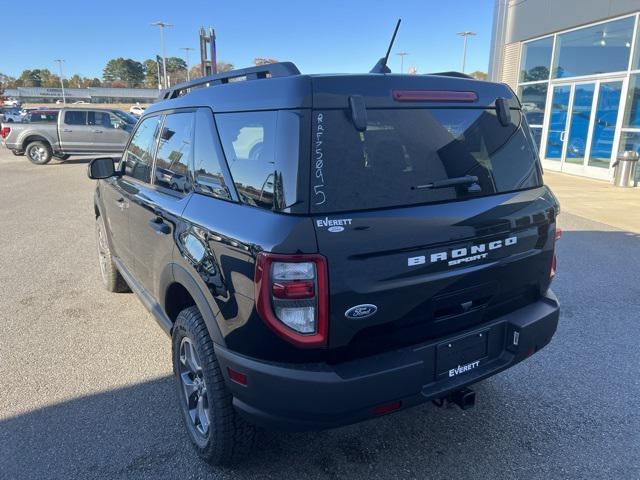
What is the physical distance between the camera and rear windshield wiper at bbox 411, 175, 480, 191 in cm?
218

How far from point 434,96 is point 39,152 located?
18061 mm

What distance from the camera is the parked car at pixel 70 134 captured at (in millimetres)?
16406

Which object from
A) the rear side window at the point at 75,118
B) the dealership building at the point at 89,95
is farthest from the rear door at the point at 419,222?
the dealership building at the point at 89,95

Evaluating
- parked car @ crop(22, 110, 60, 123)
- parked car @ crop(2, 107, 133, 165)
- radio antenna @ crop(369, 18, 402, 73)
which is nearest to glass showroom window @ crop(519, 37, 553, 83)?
parked car @ crop(2, 107, 133, 165)

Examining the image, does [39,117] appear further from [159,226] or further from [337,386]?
[337,386]

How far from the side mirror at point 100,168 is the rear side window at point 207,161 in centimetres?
147

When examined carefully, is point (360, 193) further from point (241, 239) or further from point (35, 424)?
point (35, 424)

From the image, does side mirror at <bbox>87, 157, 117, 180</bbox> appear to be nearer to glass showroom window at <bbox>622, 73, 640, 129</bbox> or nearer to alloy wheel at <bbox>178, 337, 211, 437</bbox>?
alloy wheel at <bbox>178, 337, 211, 437</bbox>

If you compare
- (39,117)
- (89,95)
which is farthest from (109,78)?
(39,117)

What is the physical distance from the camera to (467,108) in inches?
93.7

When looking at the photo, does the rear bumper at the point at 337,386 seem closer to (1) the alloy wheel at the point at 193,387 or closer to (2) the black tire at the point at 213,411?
(2) the black tire at the point at 213,411

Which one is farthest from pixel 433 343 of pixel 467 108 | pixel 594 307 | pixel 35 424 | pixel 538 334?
pixel 594 307

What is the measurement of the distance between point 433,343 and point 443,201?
66cm

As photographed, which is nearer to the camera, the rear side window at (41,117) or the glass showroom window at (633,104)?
the glass showroom window at (633,104)
